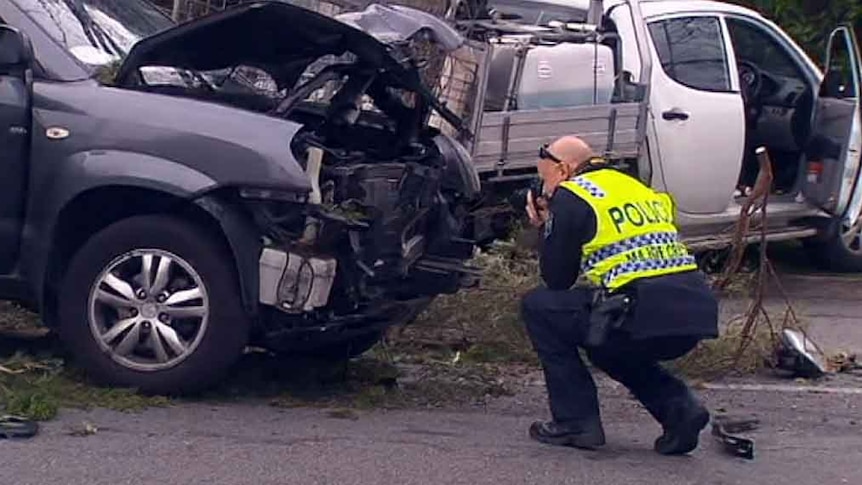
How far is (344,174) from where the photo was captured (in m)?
7.20

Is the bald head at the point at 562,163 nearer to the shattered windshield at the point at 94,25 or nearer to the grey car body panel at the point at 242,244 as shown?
the grey car body panel at the point at 242,244

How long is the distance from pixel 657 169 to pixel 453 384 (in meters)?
3.27

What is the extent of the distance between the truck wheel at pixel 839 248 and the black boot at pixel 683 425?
547 cm

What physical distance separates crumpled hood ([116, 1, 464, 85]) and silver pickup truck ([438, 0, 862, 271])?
168cm

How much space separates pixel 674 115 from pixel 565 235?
4.36 m

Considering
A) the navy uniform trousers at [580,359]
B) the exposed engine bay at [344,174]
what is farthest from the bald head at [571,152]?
the exposed engine bay at [344,174]

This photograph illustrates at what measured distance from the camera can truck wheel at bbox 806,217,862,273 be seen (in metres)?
12.1

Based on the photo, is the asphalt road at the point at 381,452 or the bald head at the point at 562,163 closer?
the asphalt road at the point at 381,452

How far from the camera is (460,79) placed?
967 centimetres

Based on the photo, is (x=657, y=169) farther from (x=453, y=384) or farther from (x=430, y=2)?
(x=453, y=384)

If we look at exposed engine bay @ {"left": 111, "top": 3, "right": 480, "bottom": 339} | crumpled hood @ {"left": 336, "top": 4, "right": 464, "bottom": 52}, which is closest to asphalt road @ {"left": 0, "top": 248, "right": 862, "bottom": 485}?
exposed engine bay @ {"left": 111, "top": 3, "right": 480, "bottom": 339}

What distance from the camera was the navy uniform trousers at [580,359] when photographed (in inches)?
264

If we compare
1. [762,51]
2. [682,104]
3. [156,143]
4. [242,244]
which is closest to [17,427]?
[242,244]

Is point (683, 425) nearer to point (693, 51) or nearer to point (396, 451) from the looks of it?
point (396, 451)
